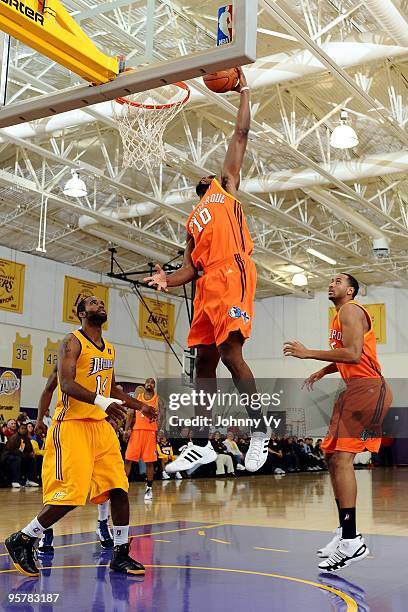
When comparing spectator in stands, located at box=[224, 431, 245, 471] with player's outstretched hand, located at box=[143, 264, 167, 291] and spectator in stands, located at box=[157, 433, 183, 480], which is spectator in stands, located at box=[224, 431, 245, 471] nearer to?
spectator in stands, located at box=[157, 433, 183, 480]

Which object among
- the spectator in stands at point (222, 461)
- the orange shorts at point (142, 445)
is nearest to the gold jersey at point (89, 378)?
the orange shorts at point (142, 445)

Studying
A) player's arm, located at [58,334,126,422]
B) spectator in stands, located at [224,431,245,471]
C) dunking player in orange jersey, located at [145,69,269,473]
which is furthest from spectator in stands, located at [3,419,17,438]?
dunking player in orange jersey, located at [145,69,269,473]

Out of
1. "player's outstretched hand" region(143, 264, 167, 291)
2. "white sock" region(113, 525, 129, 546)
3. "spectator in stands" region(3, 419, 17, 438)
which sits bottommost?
"white sock" region(113, 525, 129, 546)

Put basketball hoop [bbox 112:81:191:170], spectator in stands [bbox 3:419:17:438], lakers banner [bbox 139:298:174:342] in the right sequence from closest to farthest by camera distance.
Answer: basketball hoop [bbox 112:81:191:170], spectator in stands [bbox 3:419:17:438], lakers banner [bbox 139:298:174:342]

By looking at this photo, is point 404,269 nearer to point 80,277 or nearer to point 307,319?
point 307,319

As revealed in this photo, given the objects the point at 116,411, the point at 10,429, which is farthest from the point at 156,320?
the point at 116,411

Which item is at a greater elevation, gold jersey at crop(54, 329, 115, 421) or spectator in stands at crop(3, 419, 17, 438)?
gold jersey at crop(54, 329, 115, 421)

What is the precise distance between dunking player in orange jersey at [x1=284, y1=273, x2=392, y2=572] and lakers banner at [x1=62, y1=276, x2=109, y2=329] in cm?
1692

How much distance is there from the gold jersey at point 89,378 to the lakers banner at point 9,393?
545 inches

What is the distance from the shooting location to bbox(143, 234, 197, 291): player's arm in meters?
3.77

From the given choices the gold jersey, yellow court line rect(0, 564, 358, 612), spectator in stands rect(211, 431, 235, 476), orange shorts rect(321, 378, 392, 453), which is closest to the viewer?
yellow court line rect(0, 564, 358, 612)

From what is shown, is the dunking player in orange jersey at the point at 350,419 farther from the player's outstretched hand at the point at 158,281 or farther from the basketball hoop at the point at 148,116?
A: the basketball hoop at the point at 148,116

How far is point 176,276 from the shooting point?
3.92 meters

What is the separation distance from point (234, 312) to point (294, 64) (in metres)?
8.30
